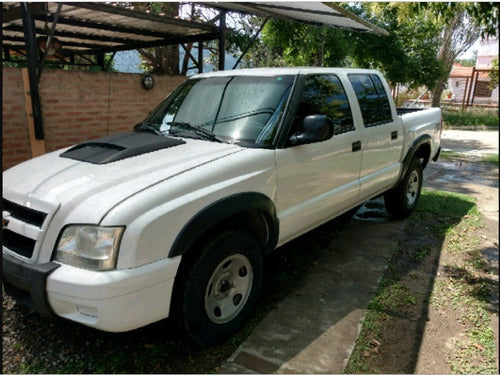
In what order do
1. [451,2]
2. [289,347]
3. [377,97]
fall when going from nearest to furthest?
[289,347]
[377,97]
[451,2]

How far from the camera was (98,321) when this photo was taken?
227cm

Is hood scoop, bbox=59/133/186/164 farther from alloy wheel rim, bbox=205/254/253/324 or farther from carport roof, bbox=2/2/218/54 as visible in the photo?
carport roof, bbox=2/2/218/54

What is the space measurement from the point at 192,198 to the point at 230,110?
119 centimetres

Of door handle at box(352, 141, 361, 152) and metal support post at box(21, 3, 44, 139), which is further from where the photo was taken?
metal support post at box(21, 3, 44, 139)

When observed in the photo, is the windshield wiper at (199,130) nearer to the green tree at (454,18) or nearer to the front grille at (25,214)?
the front grille at (25,214)

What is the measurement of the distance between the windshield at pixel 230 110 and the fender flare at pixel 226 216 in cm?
49

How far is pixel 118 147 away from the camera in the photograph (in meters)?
3.14

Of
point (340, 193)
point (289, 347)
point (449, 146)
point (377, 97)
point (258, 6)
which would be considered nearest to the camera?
point (289, 347)

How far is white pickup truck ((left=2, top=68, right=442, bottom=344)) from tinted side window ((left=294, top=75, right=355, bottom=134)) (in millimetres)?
15

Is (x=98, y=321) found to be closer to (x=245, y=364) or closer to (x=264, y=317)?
(x=245, y=364)

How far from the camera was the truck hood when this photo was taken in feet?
7.87

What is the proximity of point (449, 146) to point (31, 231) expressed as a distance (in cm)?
1327

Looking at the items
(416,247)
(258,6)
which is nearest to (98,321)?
(416,247)

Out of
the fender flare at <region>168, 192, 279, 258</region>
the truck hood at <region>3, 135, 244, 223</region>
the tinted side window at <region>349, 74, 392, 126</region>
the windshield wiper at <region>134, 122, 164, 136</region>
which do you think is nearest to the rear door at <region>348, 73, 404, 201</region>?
the tinted side window at <region>349, 74, 392, 126</region>
